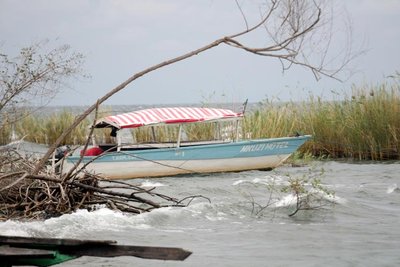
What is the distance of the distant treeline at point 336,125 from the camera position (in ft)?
62.1

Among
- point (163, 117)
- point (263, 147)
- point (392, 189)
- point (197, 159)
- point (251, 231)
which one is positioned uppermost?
point (163, 117)

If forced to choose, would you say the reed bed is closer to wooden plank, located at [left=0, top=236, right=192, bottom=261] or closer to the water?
the water

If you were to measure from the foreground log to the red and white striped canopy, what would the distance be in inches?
462

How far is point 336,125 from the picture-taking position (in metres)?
19.8

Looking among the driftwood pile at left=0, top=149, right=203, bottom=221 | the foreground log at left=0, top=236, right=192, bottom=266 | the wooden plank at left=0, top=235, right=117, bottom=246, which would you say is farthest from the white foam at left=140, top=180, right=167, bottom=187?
the wooden plank at left=0, top=235, right=117, bottom=246

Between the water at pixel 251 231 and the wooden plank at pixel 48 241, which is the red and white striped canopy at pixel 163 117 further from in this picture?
the wooden plank at pixel 48 241

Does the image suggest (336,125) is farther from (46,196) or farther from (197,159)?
(46,196)

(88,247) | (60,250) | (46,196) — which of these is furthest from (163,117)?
(88,247)

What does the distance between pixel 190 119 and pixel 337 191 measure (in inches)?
186

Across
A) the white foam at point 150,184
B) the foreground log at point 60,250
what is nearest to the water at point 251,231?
the white foam at point 150,184

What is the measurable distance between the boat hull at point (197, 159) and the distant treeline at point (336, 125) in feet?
5.14

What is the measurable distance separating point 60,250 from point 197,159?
12.4 m

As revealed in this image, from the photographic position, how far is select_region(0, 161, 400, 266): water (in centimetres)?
774

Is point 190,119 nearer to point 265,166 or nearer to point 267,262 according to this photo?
point 265,166
